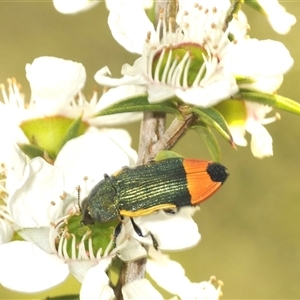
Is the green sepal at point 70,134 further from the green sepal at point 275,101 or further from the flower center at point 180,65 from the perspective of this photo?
the green sepal at point 275,101

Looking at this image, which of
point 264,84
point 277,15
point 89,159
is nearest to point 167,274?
point 89,159

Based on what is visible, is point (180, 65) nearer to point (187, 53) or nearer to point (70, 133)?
point (187, 53)

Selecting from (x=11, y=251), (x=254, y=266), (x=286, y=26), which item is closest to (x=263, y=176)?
(x=254, y=266)

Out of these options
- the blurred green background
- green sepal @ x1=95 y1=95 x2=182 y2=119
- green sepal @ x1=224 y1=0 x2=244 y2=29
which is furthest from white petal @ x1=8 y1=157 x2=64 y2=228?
the blurred green background

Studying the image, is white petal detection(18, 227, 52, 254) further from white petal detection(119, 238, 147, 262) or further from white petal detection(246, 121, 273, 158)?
white petal detection(246, 121, 273, 158)

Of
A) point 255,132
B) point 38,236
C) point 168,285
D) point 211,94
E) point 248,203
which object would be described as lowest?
point 248,203

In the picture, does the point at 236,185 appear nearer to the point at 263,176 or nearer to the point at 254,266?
the point at 263,176

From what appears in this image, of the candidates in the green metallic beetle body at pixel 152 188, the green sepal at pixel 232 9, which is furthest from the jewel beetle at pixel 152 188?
the green sepal at pixel 232 9
